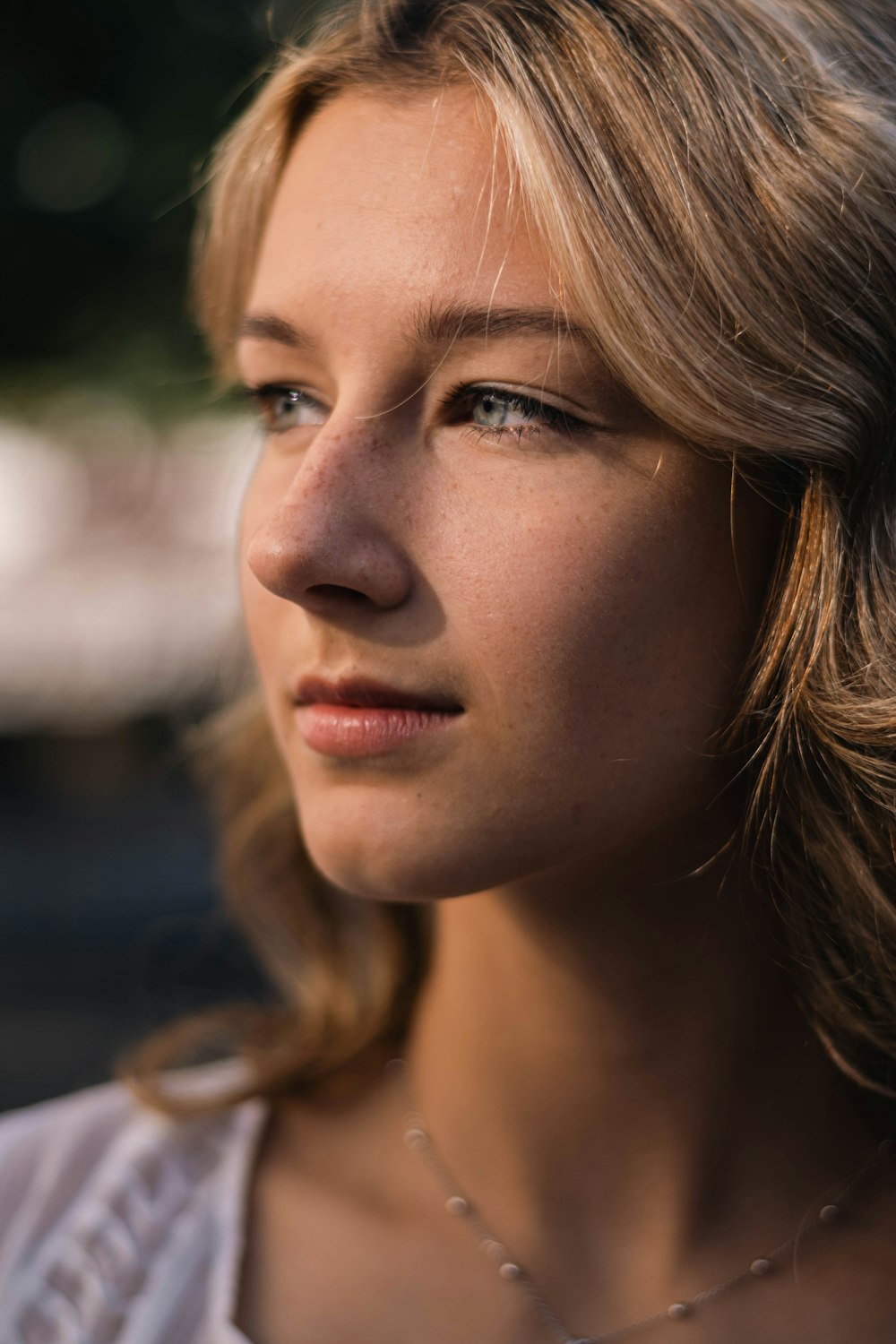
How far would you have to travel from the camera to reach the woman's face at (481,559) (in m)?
1.51

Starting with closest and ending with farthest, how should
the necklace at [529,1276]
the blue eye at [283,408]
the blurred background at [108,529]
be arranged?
the necklace at [529,1276], the blue eye at [283,408], the blurred background at [108,529]

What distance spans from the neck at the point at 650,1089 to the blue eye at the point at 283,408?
71 cm

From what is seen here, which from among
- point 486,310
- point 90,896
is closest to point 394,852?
point 486,310

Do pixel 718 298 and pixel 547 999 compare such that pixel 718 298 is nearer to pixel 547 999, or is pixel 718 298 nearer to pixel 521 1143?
pixel 547 999

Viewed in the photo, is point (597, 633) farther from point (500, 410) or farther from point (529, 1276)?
point (529, 1276)

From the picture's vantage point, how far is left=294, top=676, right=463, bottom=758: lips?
1.55 meters

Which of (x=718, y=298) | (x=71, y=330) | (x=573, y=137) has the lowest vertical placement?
(x=718, y=298)

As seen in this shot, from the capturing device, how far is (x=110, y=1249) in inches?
69.9

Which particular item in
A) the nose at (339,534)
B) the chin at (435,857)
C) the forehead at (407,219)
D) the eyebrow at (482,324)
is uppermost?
the forehead at (407,219)

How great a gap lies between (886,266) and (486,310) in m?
0.47

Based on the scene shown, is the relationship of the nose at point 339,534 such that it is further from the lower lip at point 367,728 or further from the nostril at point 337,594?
the lower lip at point 367,728

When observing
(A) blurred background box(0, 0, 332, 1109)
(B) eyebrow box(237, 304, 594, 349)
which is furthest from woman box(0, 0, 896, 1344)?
(A) blurred background box(0, 0, 332, 1109)

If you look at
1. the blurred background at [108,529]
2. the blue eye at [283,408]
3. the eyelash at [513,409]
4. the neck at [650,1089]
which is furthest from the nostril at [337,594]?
the blurred background at [108,529]

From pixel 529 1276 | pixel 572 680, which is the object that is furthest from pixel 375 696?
pixel 529 1276
